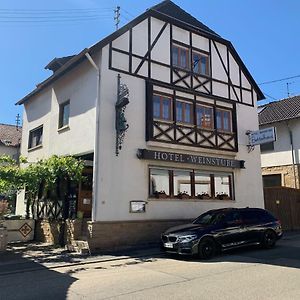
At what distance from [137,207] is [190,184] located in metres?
3.25

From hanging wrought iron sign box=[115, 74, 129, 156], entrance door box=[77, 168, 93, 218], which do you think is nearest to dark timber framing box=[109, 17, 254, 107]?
hanging wrought iron sign box=[115, 74, 129, 156]

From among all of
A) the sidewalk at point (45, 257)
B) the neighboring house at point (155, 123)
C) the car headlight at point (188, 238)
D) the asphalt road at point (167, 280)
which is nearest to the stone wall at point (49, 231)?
the sidewalk at point (45, 257)

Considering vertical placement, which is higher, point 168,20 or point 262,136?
point 168,20

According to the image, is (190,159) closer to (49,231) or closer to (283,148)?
(49,231)

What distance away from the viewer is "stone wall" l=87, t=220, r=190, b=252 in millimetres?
13445

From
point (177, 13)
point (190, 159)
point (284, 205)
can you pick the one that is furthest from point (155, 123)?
point (284, 205)

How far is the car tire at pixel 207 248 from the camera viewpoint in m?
11.7

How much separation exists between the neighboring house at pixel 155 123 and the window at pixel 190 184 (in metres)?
0.05

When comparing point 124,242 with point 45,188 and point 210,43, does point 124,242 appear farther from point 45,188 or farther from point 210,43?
point 210,43

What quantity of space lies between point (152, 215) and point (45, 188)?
508 centimetres

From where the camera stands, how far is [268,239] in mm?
13773

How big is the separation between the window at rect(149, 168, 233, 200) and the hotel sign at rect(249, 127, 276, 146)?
2232 mm

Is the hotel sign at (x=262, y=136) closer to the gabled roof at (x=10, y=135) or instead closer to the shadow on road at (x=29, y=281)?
the shadow on road at (x=29, y=281)

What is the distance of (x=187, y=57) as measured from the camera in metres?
18.0
